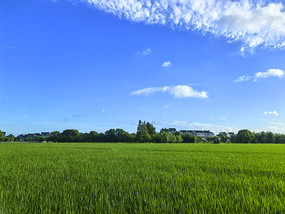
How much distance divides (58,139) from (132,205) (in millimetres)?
117368

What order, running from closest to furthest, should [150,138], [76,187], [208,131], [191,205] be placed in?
1. [191,205]
2. [76,187]
3. [150,138]
4. [208,131]

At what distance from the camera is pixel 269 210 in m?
2.70

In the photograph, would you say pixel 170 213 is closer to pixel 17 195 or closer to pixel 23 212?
pixel 23 212

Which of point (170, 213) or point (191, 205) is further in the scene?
point (191, 205)

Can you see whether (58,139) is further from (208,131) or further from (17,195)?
(208,131)

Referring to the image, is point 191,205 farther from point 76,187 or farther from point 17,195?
point 17,195

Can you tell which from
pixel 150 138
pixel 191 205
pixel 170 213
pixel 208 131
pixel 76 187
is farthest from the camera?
pixel 208 131

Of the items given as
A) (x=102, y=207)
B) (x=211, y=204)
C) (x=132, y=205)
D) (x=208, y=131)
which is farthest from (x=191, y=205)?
(x=208, y=131)

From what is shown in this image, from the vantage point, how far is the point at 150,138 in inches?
3568

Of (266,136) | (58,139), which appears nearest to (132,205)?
(58,139)

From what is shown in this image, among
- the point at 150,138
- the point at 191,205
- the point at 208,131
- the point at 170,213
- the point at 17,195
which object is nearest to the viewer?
the point at 170,213

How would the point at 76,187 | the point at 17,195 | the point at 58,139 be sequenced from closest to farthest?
the point at 17,195 → the point at 76,187 → the point at 58,139

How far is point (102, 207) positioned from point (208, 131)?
638 feet

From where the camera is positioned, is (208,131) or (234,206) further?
(208,131)
